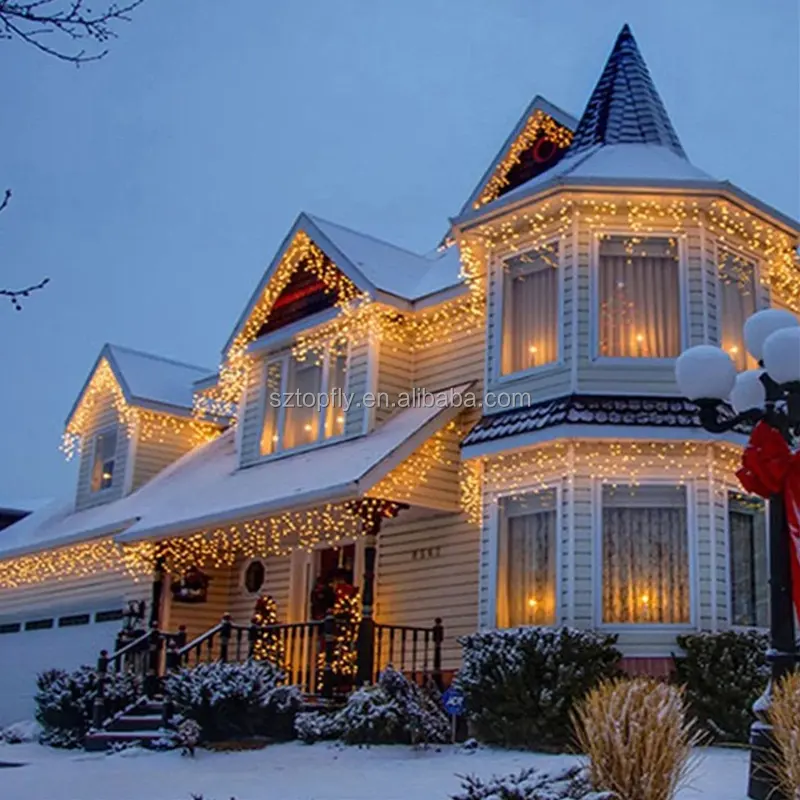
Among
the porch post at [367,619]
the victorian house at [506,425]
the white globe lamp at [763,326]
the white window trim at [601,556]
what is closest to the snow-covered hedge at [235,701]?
the porch post at [367,619]

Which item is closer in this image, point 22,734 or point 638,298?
point 638,298

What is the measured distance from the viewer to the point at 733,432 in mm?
13477

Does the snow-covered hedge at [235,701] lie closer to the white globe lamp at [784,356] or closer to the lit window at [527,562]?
the lit window at [527,562]

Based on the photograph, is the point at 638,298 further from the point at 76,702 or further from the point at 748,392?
the point at 76,702

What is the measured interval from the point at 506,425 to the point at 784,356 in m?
6.00

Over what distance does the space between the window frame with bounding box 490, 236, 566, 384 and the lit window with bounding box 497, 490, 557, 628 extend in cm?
154

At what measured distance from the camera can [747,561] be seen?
13.7 m

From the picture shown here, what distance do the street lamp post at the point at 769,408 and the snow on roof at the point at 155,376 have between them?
15.4 metres

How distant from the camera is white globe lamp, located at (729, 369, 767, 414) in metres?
8.92

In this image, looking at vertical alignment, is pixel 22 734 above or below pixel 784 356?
below

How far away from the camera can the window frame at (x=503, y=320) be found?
14133 mm

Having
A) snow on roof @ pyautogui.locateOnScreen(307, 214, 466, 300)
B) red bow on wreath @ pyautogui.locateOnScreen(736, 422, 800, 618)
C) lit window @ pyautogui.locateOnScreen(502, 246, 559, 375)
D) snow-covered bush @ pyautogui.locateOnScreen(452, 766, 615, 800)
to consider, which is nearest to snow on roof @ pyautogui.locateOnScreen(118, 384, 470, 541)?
lit window @ pyautogui.locateOnScreen(502, 246, 559, 375)

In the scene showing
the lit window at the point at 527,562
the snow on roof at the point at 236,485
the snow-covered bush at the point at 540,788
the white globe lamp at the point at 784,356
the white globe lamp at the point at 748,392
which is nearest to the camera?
the snow-covered bush at the point at 540,788

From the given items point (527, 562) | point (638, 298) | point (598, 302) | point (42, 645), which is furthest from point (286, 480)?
point (42, 645)
